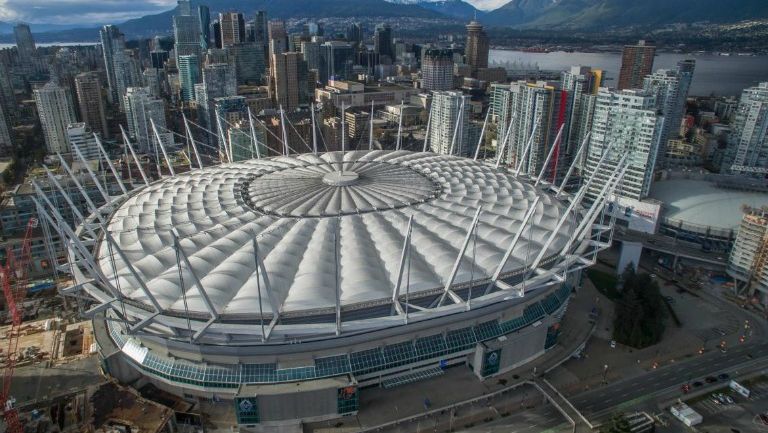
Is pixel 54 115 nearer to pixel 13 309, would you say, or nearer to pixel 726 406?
pixel 13 309

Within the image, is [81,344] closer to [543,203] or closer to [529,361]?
[529,361]

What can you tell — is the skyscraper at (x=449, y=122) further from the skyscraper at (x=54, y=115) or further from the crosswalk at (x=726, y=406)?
the skyscraper at (x=54, y=115)

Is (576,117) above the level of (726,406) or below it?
above

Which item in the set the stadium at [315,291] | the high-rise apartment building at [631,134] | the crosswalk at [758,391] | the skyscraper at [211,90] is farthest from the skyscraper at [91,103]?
the crosswalk at [758,391]

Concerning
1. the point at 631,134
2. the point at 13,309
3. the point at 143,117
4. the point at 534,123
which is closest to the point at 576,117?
the point at 534,123

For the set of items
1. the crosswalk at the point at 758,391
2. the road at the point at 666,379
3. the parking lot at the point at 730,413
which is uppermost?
the road at the point at 666,379

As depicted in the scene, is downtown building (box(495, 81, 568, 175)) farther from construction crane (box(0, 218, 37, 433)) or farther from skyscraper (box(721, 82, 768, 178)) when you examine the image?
construction crane (box(0, 218, 37, 433))

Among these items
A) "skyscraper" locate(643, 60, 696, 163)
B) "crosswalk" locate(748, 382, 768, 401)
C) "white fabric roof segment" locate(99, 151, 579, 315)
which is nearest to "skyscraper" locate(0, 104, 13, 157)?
"white fabric roof segment" locate(99, 151, 579, 315)
